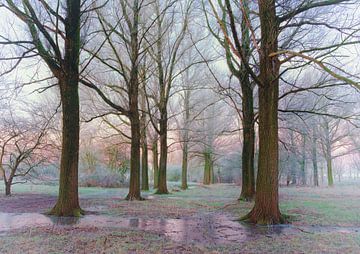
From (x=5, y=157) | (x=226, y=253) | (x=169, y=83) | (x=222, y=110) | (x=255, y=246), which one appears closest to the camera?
(x=226, y=253)

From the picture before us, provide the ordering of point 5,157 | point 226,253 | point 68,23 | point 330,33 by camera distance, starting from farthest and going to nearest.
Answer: point 5,157 → point 330,33 → point 68,23 → point 226,253

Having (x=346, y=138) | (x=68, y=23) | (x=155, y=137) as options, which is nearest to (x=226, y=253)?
(x=68, y=23)

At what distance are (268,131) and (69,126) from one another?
4686mm

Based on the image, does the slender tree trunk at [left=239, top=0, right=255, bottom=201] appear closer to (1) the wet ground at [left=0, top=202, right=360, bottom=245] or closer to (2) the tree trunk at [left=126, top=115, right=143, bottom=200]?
(2) the tree trunk at [left=126, top=115, right=143, bottom=200]

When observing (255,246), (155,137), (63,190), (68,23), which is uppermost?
(68,23)

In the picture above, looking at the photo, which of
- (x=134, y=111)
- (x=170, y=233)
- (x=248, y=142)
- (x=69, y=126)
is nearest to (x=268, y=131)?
(x=170, y=233)

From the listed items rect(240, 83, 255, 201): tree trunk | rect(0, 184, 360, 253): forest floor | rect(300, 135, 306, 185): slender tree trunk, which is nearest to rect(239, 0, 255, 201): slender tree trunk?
rect(240, 83, 255, 201): tree trunk

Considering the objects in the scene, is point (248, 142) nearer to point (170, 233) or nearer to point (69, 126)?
point (69, 126)

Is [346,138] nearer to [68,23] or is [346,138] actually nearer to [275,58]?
[275,58]

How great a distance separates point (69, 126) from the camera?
25.7 feet

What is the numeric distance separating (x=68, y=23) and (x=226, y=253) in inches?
263

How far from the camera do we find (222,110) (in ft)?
79.9

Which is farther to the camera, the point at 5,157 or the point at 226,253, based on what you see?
the point at 5,157

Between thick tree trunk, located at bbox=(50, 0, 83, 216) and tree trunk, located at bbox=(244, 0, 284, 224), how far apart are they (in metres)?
4.25
